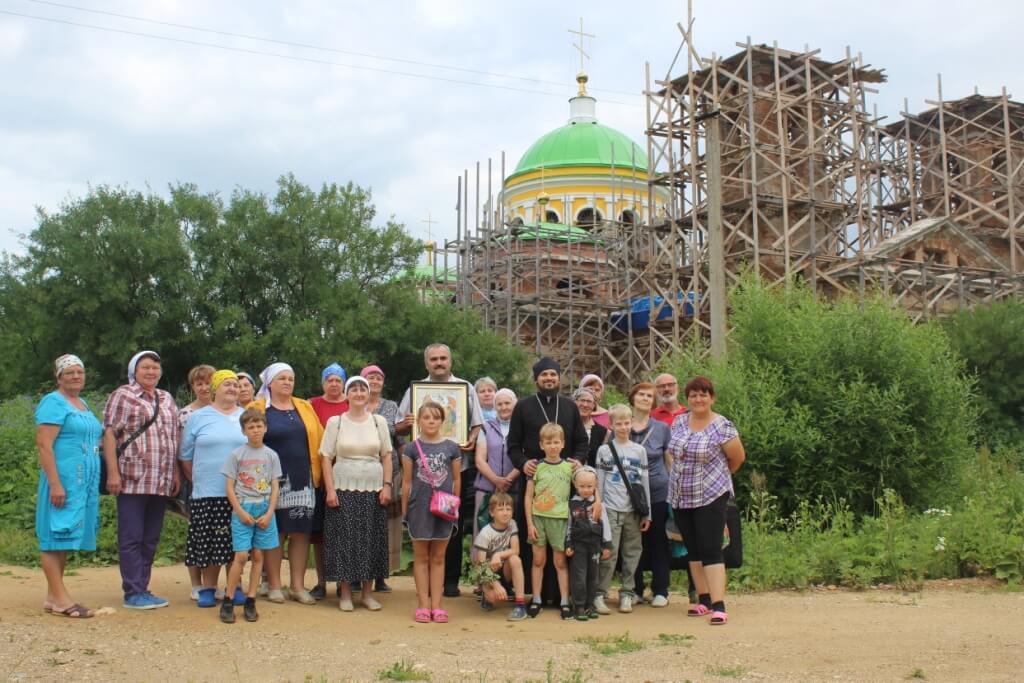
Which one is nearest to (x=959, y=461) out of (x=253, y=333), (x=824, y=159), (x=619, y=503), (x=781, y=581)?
(x=781, y=581)

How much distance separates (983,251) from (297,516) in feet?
84.2

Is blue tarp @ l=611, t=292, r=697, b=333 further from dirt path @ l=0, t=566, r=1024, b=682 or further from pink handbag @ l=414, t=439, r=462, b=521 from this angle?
pink handbag @ l=414, t=439, r=462, b=521

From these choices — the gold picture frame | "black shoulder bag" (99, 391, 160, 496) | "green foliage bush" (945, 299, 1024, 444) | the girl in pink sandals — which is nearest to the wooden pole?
"green foliage bush" (945, 299, 1024, 444)

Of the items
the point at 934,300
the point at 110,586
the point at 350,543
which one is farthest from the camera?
the point at 934,300

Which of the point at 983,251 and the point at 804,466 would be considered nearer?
the point at 804,466

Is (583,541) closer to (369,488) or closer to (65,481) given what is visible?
(369,488)

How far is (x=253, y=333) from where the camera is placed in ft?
69.9

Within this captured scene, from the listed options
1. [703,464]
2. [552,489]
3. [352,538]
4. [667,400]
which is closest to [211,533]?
[352,538]

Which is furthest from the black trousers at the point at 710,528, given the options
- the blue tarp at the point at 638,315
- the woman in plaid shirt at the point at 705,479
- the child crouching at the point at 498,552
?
the blue tarp at the point at 638,315

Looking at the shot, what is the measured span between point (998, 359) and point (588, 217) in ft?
66.5

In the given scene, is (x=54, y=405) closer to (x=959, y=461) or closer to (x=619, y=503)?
(x=619, y=503)

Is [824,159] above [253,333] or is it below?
above

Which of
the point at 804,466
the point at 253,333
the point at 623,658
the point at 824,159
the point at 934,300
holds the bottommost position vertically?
the point at 623,658

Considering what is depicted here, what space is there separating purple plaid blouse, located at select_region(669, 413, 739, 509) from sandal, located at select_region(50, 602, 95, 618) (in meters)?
3.99
